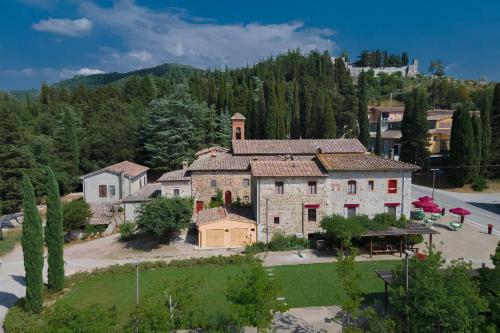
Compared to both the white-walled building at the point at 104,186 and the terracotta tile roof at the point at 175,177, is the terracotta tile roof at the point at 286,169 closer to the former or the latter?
the terracotta tile roof at the point at 175,177

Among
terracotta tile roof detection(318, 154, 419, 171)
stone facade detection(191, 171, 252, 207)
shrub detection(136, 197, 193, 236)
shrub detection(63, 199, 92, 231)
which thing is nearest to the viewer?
shrub detection(136, 197, 193, 236)

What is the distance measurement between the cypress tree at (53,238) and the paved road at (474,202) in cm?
3525

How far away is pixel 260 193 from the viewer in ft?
104

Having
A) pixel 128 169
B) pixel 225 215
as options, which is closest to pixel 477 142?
pixel 225 215

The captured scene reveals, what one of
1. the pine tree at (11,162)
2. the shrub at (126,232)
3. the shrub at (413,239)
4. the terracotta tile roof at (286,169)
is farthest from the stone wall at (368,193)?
the pine tree at (11,162)

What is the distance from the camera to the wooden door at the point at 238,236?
104 feet

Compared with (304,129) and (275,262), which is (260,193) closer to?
(275,262)

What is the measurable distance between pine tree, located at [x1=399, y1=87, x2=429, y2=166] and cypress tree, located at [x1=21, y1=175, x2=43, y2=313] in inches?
1906

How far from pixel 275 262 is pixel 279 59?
329 ft

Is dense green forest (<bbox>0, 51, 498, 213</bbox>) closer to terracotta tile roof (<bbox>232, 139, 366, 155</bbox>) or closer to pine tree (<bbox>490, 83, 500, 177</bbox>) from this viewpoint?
terracotta tile roof (<bbox>232, 139, 366, 155</bbox>)

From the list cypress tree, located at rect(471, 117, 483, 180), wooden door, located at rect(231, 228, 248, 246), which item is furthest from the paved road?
wooden door, located at rect(231, 228, 248, 246)

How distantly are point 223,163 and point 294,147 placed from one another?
30.4 feet

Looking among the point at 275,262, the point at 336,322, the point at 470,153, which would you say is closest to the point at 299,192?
the point at 275,262

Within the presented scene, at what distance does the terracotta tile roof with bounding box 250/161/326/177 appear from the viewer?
31.7 meters
